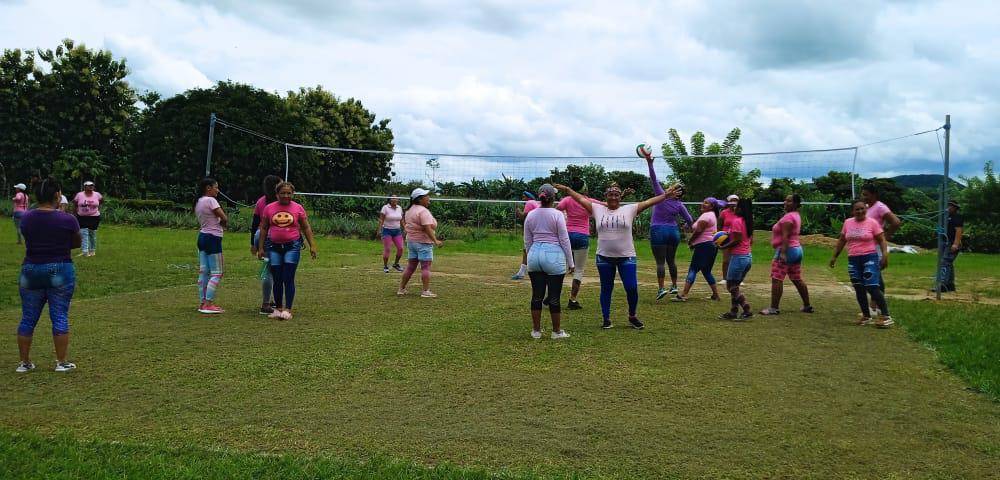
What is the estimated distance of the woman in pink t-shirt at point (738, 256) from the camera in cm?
943

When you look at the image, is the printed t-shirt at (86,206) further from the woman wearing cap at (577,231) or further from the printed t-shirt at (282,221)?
the woman wearing cap at (577,231)

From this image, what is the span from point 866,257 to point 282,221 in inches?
271

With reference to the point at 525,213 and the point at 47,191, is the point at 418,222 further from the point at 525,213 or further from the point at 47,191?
the point at 47,191

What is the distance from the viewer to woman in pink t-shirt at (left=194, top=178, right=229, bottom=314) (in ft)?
30.0

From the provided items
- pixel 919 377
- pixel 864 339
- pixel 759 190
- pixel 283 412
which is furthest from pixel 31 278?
pixel 759 190

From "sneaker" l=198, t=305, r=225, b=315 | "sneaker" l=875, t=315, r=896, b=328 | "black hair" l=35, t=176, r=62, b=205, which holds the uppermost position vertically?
"black hair" l=35, t=176, r=62, b=205

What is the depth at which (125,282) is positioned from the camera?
12.0 m

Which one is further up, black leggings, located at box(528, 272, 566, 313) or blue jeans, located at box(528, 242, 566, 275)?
blue jeans, located at box(528, 242, 566, 275)

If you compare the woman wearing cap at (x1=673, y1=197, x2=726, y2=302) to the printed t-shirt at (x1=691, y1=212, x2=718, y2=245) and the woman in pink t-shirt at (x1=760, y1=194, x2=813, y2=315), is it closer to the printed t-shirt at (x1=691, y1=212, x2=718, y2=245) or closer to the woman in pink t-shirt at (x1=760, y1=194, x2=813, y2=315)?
the printed t-shirt at (x1=691, y1=212, x2=718, y2=245)

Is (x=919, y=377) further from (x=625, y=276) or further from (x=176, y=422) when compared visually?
(x=176, y=422)

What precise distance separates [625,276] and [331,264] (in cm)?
878

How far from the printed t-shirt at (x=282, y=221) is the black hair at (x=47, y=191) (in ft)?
9.21

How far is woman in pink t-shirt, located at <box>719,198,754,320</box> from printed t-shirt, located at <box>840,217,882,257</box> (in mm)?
1189

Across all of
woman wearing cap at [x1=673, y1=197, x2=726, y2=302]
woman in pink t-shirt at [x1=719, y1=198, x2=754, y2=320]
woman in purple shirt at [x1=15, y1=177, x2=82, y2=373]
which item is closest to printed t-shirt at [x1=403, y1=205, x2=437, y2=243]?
woman wearing cap at [x1=673, y1=197, x2=726, y2=302]
